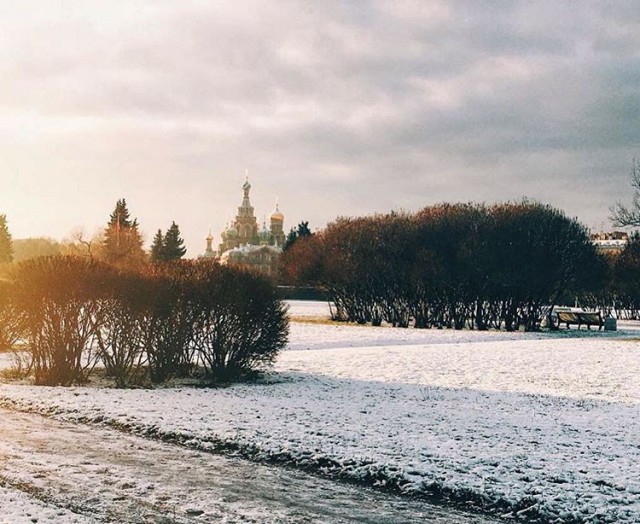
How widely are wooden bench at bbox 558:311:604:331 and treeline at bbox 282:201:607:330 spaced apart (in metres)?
1.14

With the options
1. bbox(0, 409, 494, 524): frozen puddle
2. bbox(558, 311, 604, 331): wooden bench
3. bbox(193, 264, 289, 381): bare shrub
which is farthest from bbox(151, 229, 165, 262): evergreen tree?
bbox(0, 409, 494, 524): frozen puddle

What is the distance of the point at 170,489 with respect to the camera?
7797 millimetres

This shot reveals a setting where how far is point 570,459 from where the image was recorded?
9.24m

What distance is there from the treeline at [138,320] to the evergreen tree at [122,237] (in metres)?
53.9

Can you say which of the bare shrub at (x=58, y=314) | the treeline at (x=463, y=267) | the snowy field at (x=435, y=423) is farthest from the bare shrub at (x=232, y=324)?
the treeline at (x=463, y=267)

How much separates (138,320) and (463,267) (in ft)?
83.2

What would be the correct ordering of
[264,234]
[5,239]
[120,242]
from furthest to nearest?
1. [264,234]
2. [5,239]
3. [120,242]

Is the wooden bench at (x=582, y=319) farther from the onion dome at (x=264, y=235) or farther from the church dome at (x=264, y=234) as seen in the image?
the church dome at (x=264, y=234)

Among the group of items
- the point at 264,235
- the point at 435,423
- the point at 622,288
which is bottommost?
the point at 435,423

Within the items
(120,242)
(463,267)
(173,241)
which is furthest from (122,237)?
(463,267)

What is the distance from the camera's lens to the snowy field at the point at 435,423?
26.8 feet

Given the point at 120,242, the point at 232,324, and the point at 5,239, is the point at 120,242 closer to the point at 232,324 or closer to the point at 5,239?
the point at 5,239

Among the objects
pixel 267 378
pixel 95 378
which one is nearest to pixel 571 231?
pixel 267 378

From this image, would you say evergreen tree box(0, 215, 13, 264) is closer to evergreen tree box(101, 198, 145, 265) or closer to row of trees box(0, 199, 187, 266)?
row of trees box(0, 199, 187, 266)
